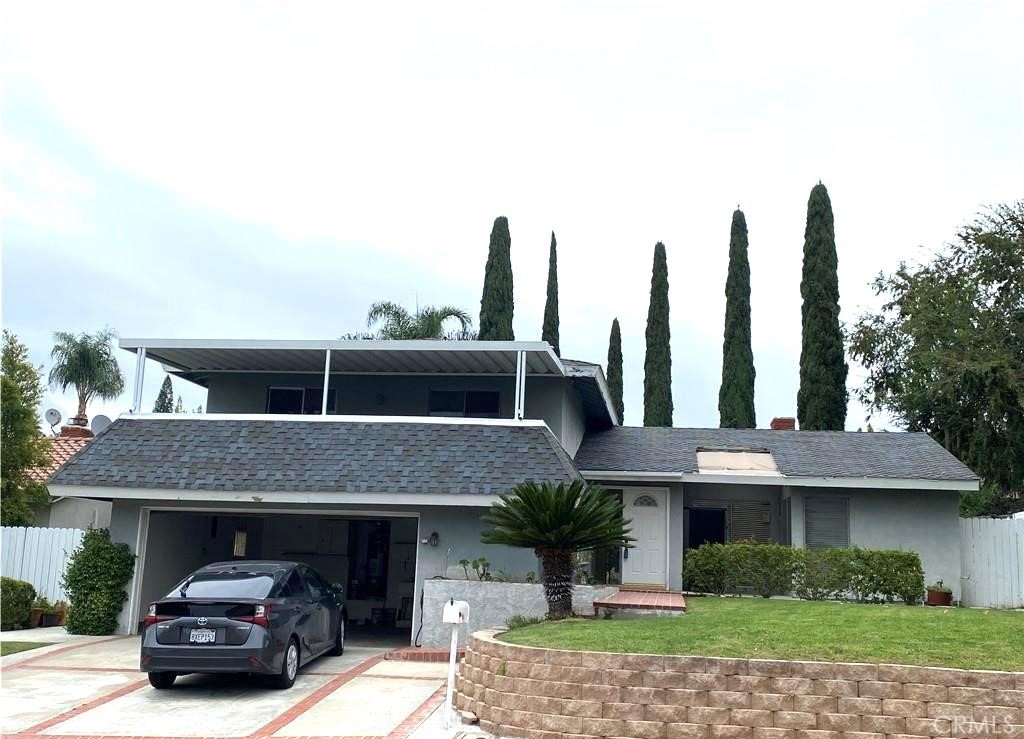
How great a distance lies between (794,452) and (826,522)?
2.08 m

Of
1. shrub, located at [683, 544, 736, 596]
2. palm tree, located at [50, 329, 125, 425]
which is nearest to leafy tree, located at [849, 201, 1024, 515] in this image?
shrub, located at [683, 544, 736, 596]

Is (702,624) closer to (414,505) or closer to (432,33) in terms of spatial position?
(414,505)

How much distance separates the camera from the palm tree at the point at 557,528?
12.6 meters

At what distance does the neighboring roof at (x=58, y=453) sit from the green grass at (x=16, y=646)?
829cm

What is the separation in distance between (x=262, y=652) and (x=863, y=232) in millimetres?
30369

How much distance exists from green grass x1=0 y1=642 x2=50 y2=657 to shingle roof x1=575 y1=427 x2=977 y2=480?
10456 mm

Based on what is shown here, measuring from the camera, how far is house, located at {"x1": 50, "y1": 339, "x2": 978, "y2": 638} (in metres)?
16.0

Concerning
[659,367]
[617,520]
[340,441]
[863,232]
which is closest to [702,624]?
[617,520]

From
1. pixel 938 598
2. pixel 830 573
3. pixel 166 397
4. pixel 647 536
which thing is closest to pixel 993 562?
pixel 938 598

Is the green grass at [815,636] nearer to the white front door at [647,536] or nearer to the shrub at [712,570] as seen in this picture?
the shrub at [712,570]

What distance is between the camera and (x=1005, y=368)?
2911cm
